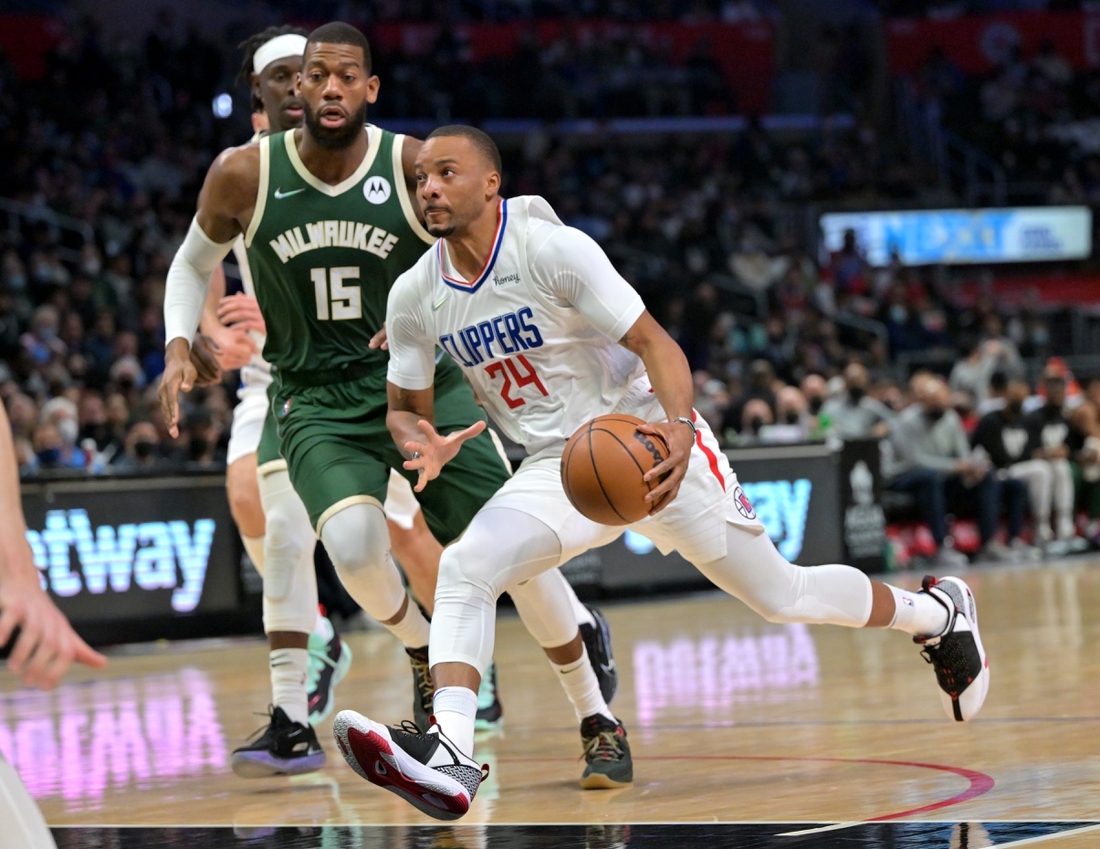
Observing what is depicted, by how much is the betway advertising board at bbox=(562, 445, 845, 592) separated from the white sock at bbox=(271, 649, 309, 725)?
638cm

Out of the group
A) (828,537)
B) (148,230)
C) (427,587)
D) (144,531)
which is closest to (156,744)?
(427,587)

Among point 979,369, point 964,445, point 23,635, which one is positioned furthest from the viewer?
point 979,369

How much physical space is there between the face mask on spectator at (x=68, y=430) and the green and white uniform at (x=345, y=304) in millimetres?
6790

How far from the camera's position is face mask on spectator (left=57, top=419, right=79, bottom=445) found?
38.8ft

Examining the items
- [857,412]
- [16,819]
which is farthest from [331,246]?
[857,412]

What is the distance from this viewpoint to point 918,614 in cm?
509

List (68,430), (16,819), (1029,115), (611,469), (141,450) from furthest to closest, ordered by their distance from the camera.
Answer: (1029,115)
(68,430)
(141,450)
(611,469)
(16,819)

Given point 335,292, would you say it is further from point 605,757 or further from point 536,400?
point 605,757

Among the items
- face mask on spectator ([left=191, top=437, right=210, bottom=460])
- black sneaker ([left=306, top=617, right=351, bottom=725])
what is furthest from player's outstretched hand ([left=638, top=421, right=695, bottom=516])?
face mask on spectator ([left=191, top=437, right=210, bottom=460])

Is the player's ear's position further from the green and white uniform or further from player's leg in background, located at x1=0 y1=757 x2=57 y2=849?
player's leg in background, located at x1=0 y1=757 x2=57 y2=849

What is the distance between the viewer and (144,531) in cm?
1034

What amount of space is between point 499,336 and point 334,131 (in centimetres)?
109

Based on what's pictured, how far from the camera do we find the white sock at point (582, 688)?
5.11m

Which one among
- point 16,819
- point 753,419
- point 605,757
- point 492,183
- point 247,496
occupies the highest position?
point 492,183
